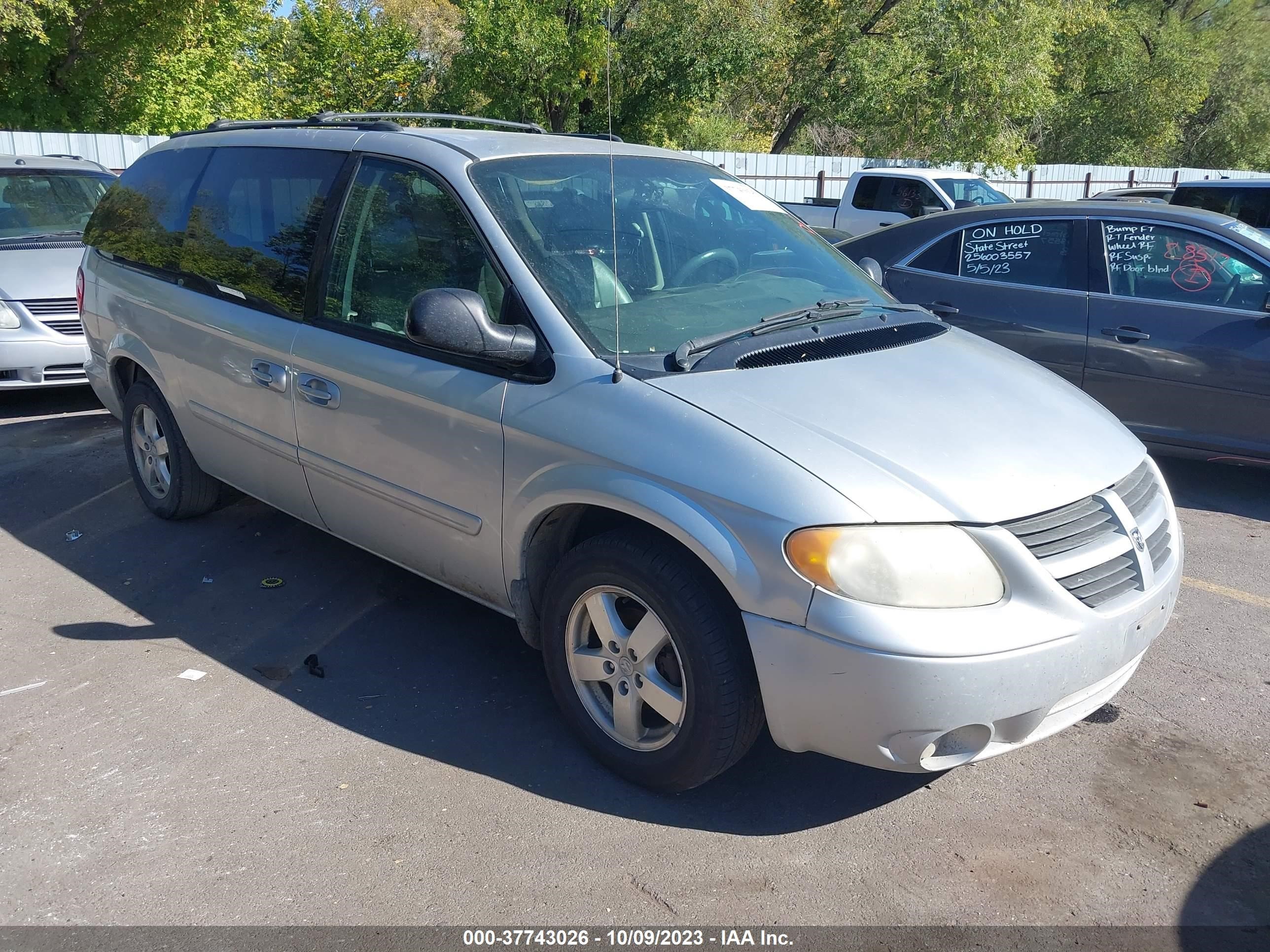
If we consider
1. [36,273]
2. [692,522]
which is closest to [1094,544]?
[692,522]

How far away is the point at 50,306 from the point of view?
25.0 feet

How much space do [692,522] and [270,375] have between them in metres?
2.11

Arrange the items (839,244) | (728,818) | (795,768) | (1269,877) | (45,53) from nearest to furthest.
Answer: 1. (1269,877)
2. (728,818)
3. (795,768)
4. (839,244)
5. (45,53)

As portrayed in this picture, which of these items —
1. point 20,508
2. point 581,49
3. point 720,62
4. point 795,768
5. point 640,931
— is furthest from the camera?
point 720,62

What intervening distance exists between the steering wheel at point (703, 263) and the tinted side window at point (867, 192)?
13343mm

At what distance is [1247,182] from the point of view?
1090cm

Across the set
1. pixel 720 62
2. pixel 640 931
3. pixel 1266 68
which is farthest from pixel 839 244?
pixel 1266 68

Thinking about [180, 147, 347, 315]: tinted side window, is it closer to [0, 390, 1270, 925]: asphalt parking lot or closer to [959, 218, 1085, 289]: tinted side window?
[0, 390, 1270, 925]: asphalt parking lot

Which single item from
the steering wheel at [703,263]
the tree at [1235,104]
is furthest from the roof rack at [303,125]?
the tree at [1235,104]

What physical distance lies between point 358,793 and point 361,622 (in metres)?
1.24

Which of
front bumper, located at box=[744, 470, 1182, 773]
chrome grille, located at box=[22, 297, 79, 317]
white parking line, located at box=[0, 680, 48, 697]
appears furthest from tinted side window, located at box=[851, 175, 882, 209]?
white parking line, located at box=[0, 680, 48, 697]

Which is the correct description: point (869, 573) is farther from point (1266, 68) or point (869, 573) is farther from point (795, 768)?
point (1266, 68)

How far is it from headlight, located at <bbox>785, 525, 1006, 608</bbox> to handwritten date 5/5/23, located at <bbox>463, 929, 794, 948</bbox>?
0.87 m

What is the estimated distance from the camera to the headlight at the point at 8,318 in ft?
24.4
